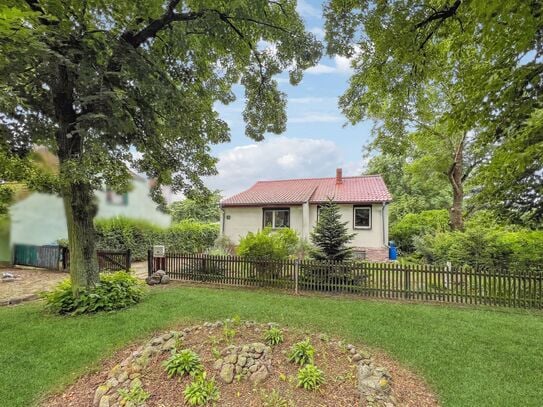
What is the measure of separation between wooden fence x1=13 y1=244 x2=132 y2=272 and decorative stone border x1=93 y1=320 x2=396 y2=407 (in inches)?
313

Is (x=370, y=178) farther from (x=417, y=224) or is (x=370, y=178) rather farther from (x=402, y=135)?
(x=402, y=135)

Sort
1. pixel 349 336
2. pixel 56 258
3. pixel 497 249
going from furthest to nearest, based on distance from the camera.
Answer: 1. pixel 56 258
2. pixel 497 249
3. pixel 349 336

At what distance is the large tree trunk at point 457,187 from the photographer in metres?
15.2

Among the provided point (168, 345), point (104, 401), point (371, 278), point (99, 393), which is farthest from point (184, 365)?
point (371, 278)

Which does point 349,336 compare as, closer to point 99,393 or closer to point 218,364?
point 218,364

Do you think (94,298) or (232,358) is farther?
(94,298)

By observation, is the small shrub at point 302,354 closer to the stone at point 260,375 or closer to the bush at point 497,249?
the stone at point 260,375

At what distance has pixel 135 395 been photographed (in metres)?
3.53

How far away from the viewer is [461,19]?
4.64 m

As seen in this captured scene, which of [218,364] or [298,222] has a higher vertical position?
[298,222]

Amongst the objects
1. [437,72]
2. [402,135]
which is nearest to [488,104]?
[437,72]

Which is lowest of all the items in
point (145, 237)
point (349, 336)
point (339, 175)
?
point (349, 336)

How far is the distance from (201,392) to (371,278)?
6268mm

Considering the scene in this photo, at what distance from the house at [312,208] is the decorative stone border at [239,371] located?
12067mm
